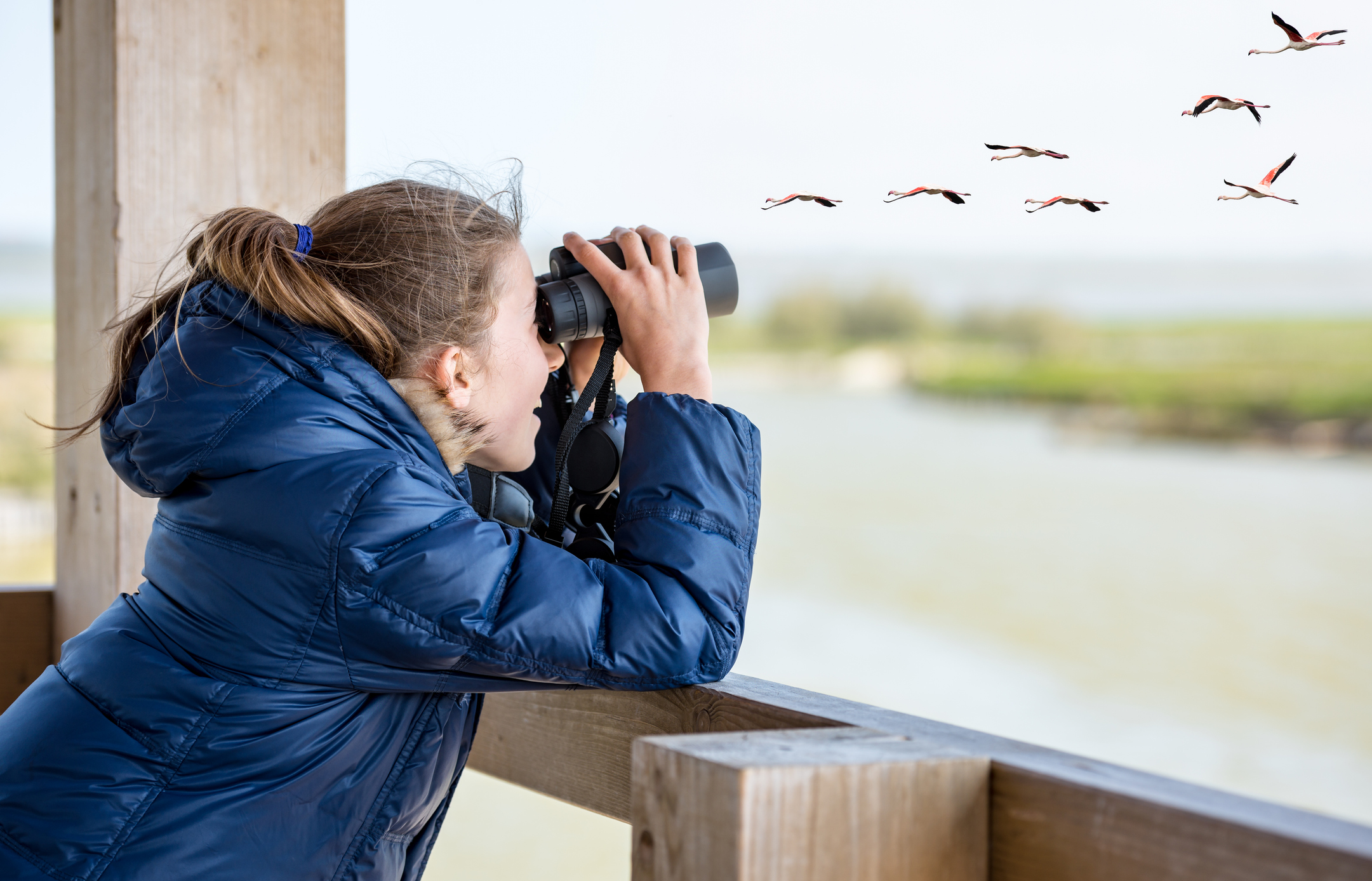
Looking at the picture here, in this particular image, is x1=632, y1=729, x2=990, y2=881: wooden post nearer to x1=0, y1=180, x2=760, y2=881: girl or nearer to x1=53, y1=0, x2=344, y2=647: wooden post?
x1=0, y1=180, x2=760, y2=881: girl

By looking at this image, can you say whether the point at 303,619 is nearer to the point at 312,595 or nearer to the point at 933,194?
the point at 312,595

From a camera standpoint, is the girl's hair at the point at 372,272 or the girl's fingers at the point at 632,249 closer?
the girl's hair at the point at 372,272

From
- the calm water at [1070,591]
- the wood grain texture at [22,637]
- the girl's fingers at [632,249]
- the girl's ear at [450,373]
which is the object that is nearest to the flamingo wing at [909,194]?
the girl's fingers at [632,249]

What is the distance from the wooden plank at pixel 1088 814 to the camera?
0.45m

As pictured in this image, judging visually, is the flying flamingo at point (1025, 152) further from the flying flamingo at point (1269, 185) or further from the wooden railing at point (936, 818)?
the wooden railing at point (936, 818)

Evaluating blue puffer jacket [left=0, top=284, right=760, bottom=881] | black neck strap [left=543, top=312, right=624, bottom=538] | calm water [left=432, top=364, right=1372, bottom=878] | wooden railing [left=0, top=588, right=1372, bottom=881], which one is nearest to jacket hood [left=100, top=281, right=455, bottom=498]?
blue puffer jacket [left=0, top=284, right=760, bottom=881]

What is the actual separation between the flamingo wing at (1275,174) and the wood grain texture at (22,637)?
1359 mm

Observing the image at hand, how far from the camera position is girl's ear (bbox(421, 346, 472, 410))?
89 centimetres

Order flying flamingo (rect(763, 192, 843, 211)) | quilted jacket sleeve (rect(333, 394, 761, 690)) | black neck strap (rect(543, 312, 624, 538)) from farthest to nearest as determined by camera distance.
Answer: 1. black neck strap (rect(543, 312, 624, 538))
2. flying flamingo (rect(763, 192, 843, 211))
3. quilted jacket sleeve (rect(333, 394, 761, 690))

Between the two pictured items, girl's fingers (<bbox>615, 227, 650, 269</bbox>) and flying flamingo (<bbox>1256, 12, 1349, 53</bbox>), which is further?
girl's fingers (<bbox>615, 227, 650, 269</bbox>)

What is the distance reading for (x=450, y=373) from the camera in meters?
0.90

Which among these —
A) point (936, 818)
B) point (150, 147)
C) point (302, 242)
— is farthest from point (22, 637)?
point (936, 818)

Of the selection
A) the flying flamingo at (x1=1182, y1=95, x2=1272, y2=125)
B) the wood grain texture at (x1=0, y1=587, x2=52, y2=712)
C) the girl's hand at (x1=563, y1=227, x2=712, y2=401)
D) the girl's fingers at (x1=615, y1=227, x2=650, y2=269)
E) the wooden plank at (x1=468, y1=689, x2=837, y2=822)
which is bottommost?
the wood grain texture at (x1=0, y1=587, x2=52, y2=712)

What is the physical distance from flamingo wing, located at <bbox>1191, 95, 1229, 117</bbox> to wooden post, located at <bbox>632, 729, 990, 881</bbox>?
40cm
